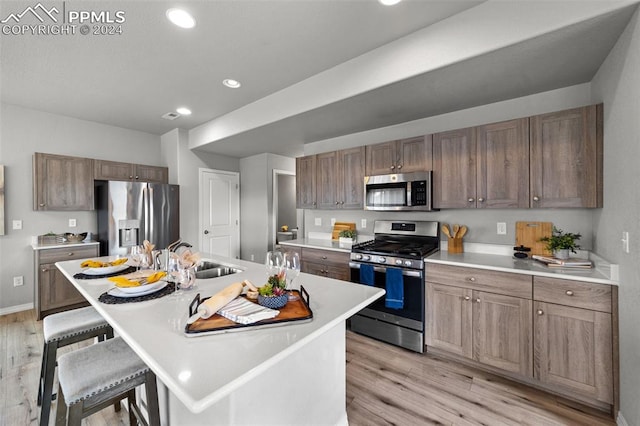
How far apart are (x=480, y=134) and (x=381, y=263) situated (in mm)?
1548

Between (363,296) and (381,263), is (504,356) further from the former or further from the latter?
(363,296)

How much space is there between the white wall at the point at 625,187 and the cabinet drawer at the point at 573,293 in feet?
0.31

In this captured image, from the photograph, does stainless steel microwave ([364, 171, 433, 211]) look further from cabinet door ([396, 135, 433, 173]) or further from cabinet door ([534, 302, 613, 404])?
cabinet door ([534, 302, 613, 404])

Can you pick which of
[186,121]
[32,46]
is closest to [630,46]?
[32,46]

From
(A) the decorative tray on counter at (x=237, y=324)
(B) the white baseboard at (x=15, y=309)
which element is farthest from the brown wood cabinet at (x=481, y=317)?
(B) the white baseboard at (x=15, y=309)

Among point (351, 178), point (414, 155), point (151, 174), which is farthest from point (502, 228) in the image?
point (151, 174)

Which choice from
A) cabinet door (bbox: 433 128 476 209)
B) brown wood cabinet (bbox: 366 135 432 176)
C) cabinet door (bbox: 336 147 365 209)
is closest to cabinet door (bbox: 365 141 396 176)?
brown wood cabinet (bbox: 366 135 432 176)

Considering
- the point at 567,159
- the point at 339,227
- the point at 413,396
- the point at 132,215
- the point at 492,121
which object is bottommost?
the point at 413,396

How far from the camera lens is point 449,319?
7.88ft

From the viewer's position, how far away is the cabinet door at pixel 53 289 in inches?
131

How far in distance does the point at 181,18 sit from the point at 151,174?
124 inches

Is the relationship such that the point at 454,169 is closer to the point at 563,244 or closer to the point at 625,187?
the point at 563,244

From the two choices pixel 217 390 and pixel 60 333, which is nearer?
pixel 217 390

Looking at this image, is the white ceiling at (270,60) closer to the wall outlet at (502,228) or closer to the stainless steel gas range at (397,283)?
the wall outlet at (502,228)
